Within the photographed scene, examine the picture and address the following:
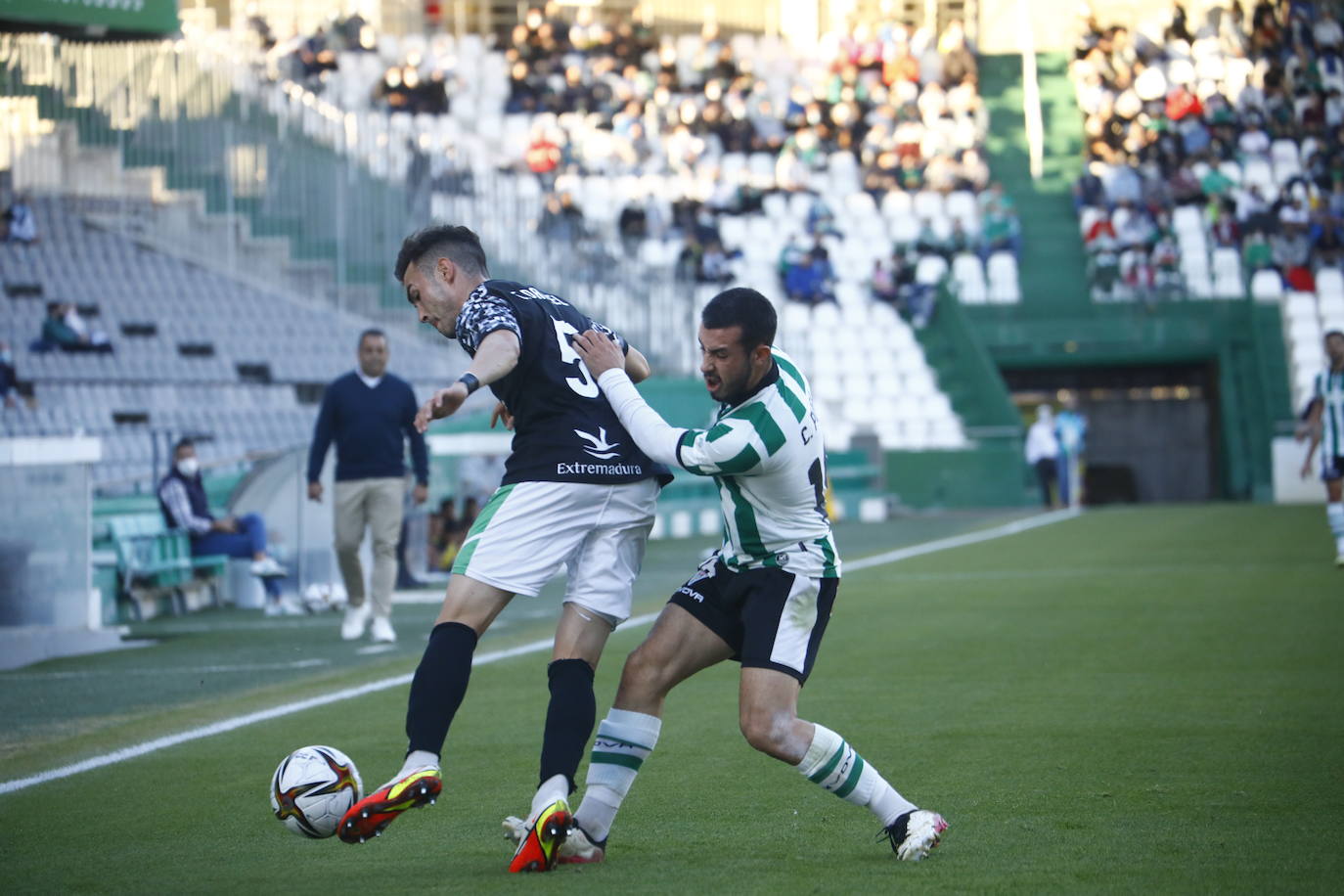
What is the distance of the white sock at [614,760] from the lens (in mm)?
5500

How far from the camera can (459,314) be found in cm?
575

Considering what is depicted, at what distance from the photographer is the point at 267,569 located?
593 inches

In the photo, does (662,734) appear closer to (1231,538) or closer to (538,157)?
(1231,538)

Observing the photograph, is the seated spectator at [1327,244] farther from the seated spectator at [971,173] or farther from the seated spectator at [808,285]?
the seated spectator at [808,285]

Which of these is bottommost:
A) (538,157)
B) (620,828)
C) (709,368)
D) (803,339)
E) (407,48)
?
(620,828)

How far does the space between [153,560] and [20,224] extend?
9.29 metres

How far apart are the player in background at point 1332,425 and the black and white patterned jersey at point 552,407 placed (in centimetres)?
1229

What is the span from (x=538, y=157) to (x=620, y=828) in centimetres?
3029

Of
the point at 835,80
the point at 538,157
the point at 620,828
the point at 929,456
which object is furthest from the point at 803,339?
the point at 620,828

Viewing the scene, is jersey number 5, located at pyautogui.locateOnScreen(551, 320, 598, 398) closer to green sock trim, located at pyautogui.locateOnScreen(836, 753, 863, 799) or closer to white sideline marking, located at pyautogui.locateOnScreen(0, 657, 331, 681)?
green sock trim, located at pyautogui.locateOnScreen(836, 753, 863, 799)

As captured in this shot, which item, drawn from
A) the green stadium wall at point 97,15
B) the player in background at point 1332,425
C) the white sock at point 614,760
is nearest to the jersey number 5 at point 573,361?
the white sock at point 614,760

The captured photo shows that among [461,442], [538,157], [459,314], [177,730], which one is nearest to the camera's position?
[459,314]

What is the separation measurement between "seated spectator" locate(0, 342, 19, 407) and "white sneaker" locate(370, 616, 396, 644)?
8.82m

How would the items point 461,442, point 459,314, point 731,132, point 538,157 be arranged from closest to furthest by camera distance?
1. point 459,314
2. point 461,442
3. point 538,157
4. point 731,132
